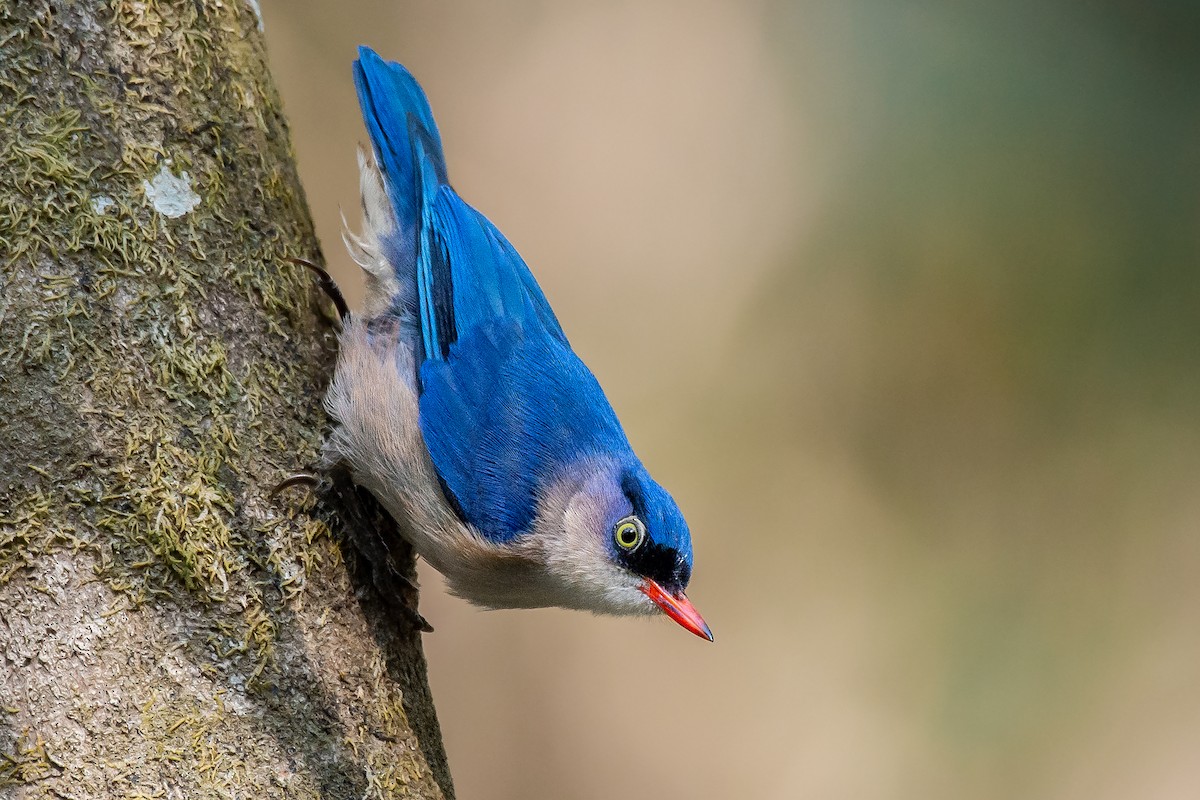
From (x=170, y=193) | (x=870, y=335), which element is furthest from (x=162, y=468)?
(x=870, y=335)

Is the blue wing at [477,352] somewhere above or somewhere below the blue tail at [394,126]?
below

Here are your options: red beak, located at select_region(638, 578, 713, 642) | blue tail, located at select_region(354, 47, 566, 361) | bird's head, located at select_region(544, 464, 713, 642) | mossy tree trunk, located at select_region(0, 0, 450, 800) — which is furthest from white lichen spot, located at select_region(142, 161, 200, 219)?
red beak, located at select_region(638, 578, 713, 642)

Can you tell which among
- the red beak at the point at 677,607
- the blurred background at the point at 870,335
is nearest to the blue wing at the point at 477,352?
the red beak at the point at 677,607

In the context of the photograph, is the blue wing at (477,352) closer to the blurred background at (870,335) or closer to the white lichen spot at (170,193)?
the white lichen spot at (170,193)

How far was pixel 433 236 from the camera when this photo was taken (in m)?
3.96

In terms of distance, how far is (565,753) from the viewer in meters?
6.25

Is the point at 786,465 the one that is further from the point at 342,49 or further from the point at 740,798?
the point at 342,49

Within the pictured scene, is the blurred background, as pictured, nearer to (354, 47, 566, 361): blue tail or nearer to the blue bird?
(354, 47, 566, 361): blue tail

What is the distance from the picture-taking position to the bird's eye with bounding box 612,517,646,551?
143 inches

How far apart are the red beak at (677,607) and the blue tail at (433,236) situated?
3.58ft

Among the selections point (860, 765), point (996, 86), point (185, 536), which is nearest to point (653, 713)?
point (860, 765)

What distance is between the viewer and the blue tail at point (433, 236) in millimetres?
3842

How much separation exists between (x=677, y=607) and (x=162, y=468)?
5.96ft

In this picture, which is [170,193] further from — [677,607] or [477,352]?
[677,607]
